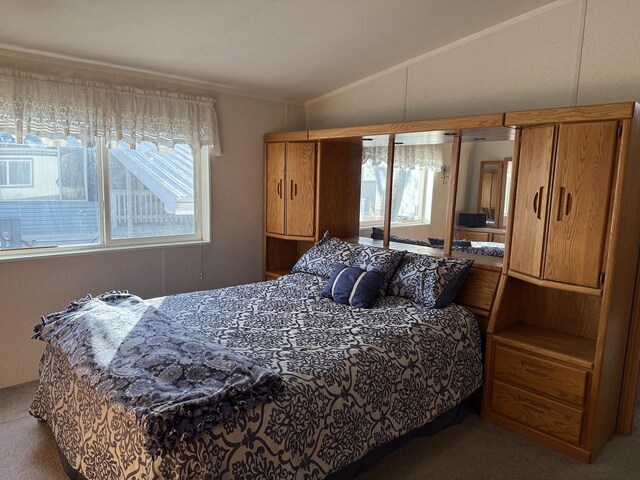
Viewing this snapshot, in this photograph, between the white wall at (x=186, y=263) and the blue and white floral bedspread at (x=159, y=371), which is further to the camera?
the white wall at (x=186, y=263)

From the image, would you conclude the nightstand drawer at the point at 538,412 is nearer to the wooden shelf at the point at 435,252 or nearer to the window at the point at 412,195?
the wooden shelf at the point at 435,252

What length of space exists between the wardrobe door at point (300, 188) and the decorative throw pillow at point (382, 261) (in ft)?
2.69

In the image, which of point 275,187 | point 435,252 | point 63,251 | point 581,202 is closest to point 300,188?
point 275,187

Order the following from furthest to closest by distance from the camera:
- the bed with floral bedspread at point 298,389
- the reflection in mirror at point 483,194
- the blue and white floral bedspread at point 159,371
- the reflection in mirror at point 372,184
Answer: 1. the reflection in mirror at point 372,184
2. the reflection in mirror at point 483,194
3. the bed with floral bedspread at point 298,389
4. the blue and white floral bedspread at point 159,371

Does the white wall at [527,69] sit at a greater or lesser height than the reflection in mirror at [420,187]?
greater

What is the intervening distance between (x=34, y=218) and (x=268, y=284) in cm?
169

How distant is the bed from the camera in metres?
1.63

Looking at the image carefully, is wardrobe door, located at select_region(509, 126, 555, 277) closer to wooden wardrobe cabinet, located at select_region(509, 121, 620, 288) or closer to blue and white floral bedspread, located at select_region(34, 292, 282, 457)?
wooden wardrobe cabinet, located at select_region(509, 121, 620, 288)

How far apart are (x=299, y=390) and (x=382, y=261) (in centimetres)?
142

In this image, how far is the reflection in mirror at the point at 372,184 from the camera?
3734 millimetres

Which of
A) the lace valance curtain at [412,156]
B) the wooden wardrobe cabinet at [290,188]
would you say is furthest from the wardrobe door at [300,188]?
the lace valance curtain at [412,156]

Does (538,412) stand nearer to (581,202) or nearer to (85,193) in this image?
(581,202)

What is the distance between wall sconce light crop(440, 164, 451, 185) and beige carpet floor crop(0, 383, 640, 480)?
1671 millimetres

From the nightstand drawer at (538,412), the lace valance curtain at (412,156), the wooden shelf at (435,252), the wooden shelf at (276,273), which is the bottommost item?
the nightstand drawer at (538,412)
